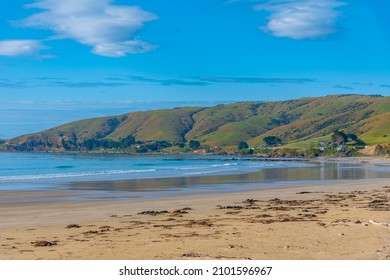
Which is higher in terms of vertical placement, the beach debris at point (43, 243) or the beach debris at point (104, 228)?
the beach debris at point (43, 243)

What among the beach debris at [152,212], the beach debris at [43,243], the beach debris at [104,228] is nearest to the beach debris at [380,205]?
the beach debris at [152,212]

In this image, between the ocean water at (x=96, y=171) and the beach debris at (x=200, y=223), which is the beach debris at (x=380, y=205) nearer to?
the beach debris at (x=200, y=223)

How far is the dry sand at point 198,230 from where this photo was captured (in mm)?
13555

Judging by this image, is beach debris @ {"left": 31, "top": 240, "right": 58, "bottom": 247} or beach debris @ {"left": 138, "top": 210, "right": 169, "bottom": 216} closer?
beach debris @ {"left": 31, "top": 240, "right": 58, "bottom": 247}

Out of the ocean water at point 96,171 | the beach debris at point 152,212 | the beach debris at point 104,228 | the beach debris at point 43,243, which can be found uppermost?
the beach debris at point 43,243

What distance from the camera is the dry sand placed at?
44.5 ft

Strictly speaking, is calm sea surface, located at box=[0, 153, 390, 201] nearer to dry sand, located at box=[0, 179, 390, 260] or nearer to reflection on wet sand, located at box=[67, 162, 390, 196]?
reflection on wet sand, located at box=[67, 162, 390, 196]

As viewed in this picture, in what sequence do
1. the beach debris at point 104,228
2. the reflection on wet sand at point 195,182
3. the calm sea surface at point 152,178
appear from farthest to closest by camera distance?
the reflection on wet sand at point 195,182 < the calm sea surface at point 152,178 < the beach debris at point 104,228

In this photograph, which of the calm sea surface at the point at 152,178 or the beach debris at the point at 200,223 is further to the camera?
the calm sea surface at the point at 152,178

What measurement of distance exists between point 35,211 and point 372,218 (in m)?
14.8

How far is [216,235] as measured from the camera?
1642 centimetres

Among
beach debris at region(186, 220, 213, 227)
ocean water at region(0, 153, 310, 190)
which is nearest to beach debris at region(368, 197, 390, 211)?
beach debris at region(186, 220, 213, 227)

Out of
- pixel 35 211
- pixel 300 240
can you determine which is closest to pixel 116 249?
pixel 300 240

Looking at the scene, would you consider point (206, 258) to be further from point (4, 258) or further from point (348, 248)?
point (4, 258)
